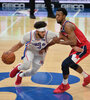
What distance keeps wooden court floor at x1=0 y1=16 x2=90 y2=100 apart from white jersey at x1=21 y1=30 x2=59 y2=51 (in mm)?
919

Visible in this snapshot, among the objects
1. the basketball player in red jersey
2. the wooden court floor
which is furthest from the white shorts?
the wooden court floor

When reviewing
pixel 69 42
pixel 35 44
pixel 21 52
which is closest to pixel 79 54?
pixel 69 42

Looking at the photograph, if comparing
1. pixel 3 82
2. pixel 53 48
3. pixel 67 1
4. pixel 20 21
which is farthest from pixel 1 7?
pixel 3 82

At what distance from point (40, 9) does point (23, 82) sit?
13.0 metres

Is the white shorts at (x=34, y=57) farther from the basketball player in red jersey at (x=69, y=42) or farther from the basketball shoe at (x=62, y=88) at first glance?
→ the basketball shoe at (x=62, y=88)

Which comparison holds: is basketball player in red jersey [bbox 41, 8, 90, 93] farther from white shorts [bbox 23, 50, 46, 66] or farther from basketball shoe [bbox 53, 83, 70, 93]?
white shorts [bbox 23, 50, 46, 66]

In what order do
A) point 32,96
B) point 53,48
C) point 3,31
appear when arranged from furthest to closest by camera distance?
point 3,31
point 53,48
point 32,96

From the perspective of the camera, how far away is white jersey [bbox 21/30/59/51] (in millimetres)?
5926

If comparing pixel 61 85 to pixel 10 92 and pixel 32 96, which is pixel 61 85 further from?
pixel 10 92

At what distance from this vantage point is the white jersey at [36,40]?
5.93m

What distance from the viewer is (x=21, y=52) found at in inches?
361

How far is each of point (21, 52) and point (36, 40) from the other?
128 inches

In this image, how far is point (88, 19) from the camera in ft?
49.9

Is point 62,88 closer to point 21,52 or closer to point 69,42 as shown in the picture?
point 69,42
